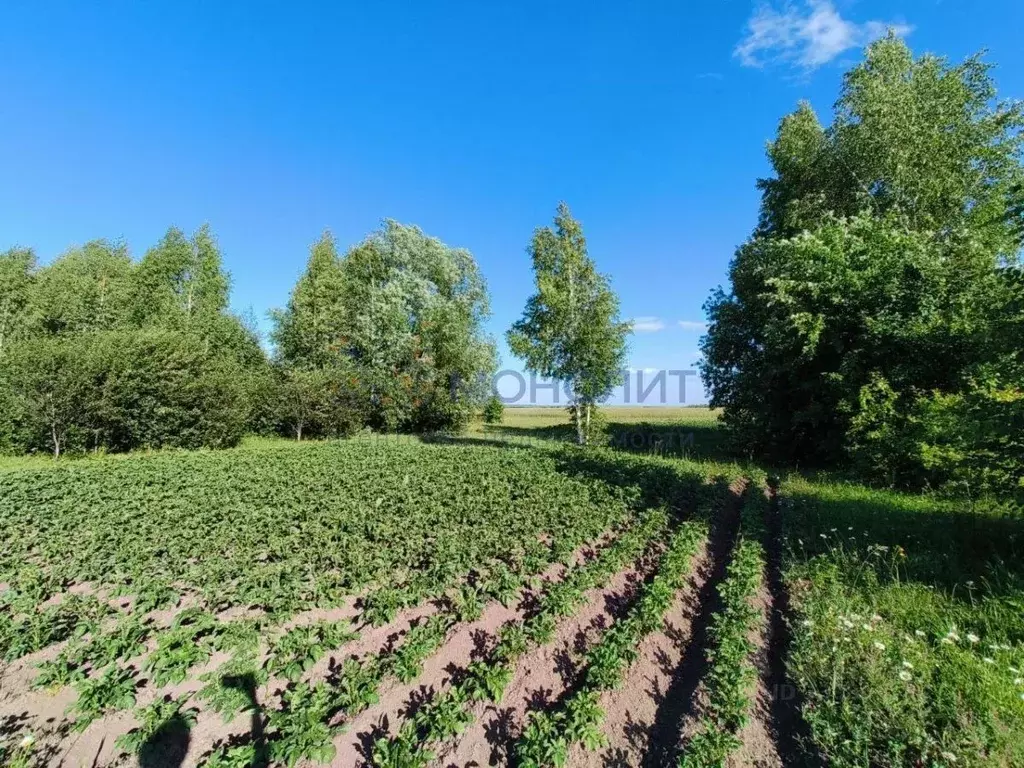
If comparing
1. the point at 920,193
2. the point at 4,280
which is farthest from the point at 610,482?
the point at 4,280

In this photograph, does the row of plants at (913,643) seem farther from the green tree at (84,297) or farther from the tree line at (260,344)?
the green tree at (84,297)

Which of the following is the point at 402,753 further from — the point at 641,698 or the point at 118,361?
the point at 118,361

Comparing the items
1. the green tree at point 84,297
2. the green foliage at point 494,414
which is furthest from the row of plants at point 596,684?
the green foliage at point 494,414

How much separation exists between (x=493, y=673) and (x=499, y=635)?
772 mm

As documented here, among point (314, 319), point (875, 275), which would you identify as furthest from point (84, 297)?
point (875, 275)

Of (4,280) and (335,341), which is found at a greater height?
(4,280)

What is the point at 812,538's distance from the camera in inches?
301

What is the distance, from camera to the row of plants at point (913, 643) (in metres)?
3.17

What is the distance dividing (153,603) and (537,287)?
1740 cm

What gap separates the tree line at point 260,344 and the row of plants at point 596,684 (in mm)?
14653

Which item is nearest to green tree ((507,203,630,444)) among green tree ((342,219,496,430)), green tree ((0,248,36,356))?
green tree ((342,219,496,430))

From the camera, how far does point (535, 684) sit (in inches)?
155

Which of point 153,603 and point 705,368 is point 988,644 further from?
point 705,368

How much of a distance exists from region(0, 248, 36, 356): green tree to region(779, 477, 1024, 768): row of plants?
32.9 meters
